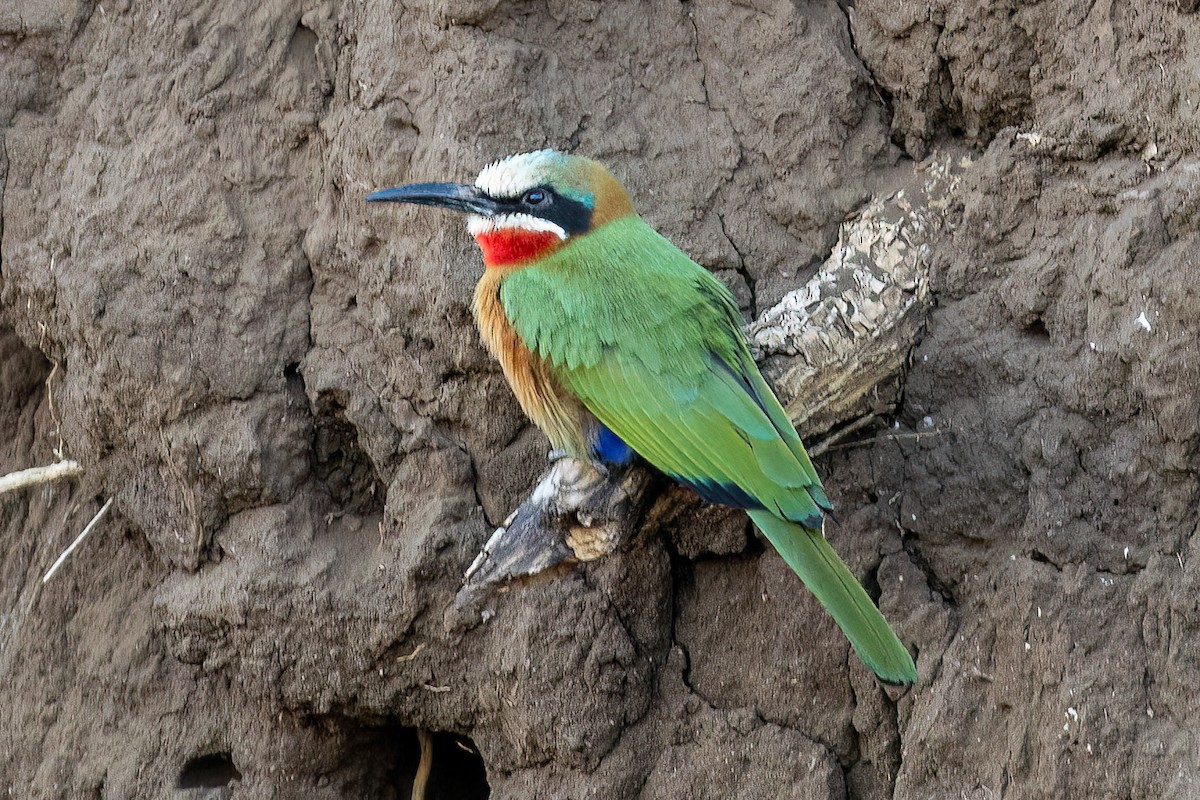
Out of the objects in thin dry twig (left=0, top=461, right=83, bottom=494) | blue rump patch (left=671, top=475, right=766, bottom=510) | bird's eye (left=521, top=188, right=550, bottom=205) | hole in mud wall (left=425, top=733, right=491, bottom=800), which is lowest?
hole in mud wall (left=425, top=733, right=491, bottom=800)

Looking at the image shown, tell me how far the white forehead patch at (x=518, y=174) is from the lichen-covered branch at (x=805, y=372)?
603 millimetres

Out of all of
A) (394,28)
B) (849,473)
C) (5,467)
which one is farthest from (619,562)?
(5,467)

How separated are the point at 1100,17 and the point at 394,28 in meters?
1.69

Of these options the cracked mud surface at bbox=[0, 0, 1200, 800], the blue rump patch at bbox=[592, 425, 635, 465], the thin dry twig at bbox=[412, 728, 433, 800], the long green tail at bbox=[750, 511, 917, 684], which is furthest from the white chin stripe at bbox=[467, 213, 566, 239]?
the thin dry twig at bbox=[412, 728, 433, 800]

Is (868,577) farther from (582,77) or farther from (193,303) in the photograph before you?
(193,303)

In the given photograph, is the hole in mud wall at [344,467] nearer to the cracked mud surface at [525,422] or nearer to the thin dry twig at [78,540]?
the cracked mud surface at [525,422]

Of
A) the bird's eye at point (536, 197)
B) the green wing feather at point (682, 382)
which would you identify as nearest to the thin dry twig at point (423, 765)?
the green wing feather at point (682, 382)

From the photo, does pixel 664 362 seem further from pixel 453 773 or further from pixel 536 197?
pixel 453 773

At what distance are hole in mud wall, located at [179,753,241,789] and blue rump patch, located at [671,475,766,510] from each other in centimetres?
170

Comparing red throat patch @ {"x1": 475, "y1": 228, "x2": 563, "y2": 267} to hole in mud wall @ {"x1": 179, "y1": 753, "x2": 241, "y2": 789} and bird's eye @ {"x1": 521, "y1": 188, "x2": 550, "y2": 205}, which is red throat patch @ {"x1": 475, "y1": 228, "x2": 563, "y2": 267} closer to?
A: bird's eye @ {"x1": 521, "y1": 188, "x2": 550, "y2": 205}

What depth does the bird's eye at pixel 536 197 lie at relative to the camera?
293 cm

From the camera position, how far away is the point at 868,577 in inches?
116

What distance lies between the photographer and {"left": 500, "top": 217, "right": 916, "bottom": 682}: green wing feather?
8.44ft

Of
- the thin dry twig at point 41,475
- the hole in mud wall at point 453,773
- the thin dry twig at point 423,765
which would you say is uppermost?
the thin dry twig at point 41,475
